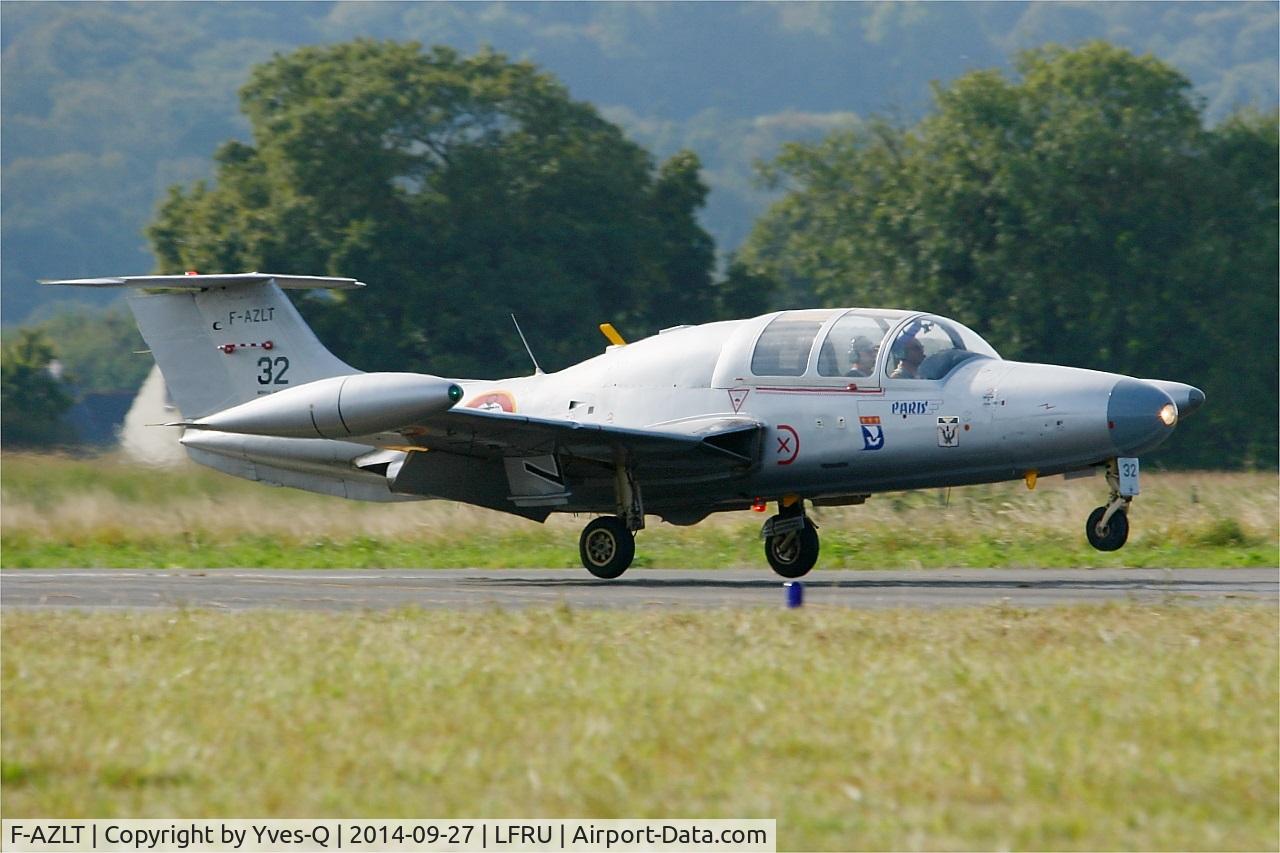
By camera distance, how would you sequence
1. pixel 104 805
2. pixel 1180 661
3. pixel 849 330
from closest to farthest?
pixel 104 805 → pixel 1180 661 → pixel 849 330

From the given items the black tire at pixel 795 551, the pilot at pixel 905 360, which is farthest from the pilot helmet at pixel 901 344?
the black tire at pixel 795 551

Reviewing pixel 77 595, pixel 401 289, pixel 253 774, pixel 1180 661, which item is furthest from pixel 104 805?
pixel 401 289

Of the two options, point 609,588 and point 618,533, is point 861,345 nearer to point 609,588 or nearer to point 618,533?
point 618,533

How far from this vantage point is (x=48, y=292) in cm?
18812

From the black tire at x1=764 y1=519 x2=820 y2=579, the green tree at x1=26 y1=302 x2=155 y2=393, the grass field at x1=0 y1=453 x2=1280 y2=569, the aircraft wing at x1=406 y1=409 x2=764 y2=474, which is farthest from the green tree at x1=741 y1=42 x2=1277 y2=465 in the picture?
the green tree at x1=26 y1=302 x2=155 y2=393

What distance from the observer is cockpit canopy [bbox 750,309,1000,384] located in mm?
14133

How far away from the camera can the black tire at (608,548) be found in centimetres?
1504

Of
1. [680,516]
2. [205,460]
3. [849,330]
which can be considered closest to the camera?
[849,330]

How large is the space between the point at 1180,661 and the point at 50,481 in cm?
1797

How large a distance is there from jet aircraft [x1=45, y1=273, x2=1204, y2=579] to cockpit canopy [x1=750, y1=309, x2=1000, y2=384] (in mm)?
14

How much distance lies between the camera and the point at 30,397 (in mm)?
35312

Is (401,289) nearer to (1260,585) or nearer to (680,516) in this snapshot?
(680,516)

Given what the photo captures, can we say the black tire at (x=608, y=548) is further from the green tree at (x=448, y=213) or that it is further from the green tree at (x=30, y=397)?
the green tree at (x=448, y=213)

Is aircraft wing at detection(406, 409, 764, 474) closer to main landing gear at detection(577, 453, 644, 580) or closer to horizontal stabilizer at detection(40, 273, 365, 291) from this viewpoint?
main landing gear at detection(577, 453, 644, 580)
